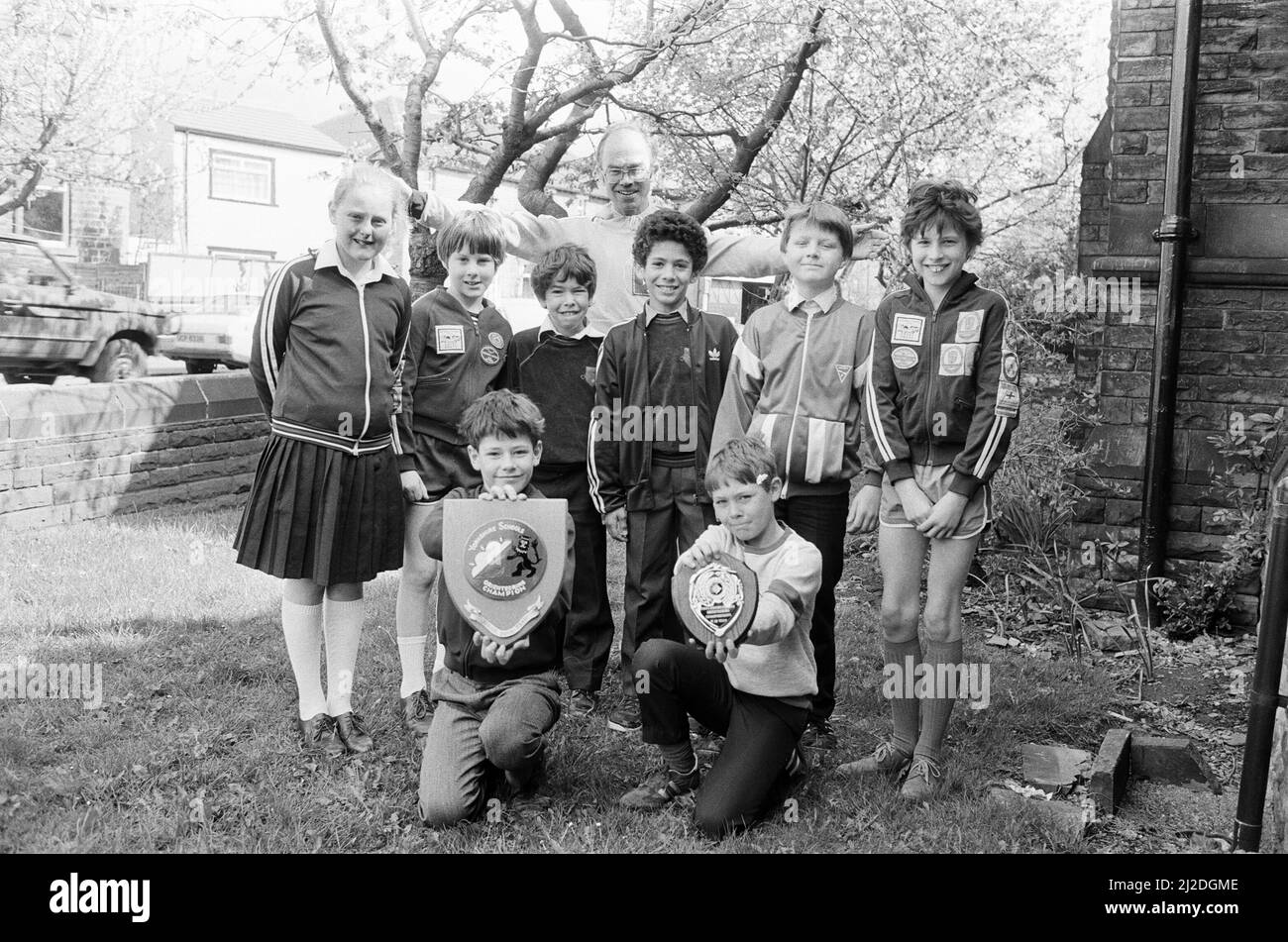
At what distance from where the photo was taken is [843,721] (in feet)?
13.3

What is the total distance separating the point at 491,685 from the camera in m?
3.42

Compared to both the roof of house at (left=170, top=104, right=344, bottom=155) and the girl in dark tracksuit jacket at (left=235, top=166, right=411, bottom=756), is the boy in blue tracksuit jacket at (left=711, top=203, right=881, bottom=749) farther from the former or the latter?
the roof of house at (left=170, top=104, right=344, bottom=155)

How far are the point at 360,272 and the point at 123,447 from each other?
4227mm

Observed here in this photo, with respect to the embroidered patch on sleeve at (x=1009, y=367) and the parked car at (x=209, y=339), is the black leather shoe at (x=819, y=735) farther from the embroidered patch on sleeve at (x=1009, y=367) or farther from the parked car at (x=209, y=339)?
the parked car at (x=209, y=339)

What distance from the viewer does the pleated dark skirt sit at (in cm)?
357

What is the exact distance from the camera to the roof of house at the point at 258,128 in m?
28.8

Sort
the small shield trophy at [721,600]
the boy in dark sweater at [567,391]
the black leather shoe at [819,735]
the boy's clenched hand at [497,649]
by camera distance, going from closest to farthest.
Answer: the small shield trophy at [721,600], the boy's clenched hand at [497,649], the black leather shoe at [819,735], the boy in dark sweater at [567,391]

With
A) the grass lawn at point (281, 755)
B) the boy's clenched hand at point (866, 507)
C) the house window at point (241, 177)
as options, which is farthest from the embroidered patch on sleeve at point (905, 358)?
the house window at point (241, 177)

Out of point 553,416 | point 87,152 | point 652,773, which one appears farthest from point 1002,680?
point 87,152

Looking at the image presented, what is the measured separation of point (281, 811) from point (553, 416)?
5.77 feet

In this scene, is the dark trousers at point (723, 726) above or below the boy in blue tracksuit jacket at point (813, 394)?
below

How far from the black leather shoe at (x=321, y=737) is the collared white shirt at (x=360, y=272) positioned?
1539 mm

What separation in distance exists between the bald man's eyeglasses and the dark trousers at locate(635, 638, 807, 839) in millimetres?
1993

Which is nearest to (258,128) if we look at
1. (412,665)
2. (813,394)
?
(412,665)
